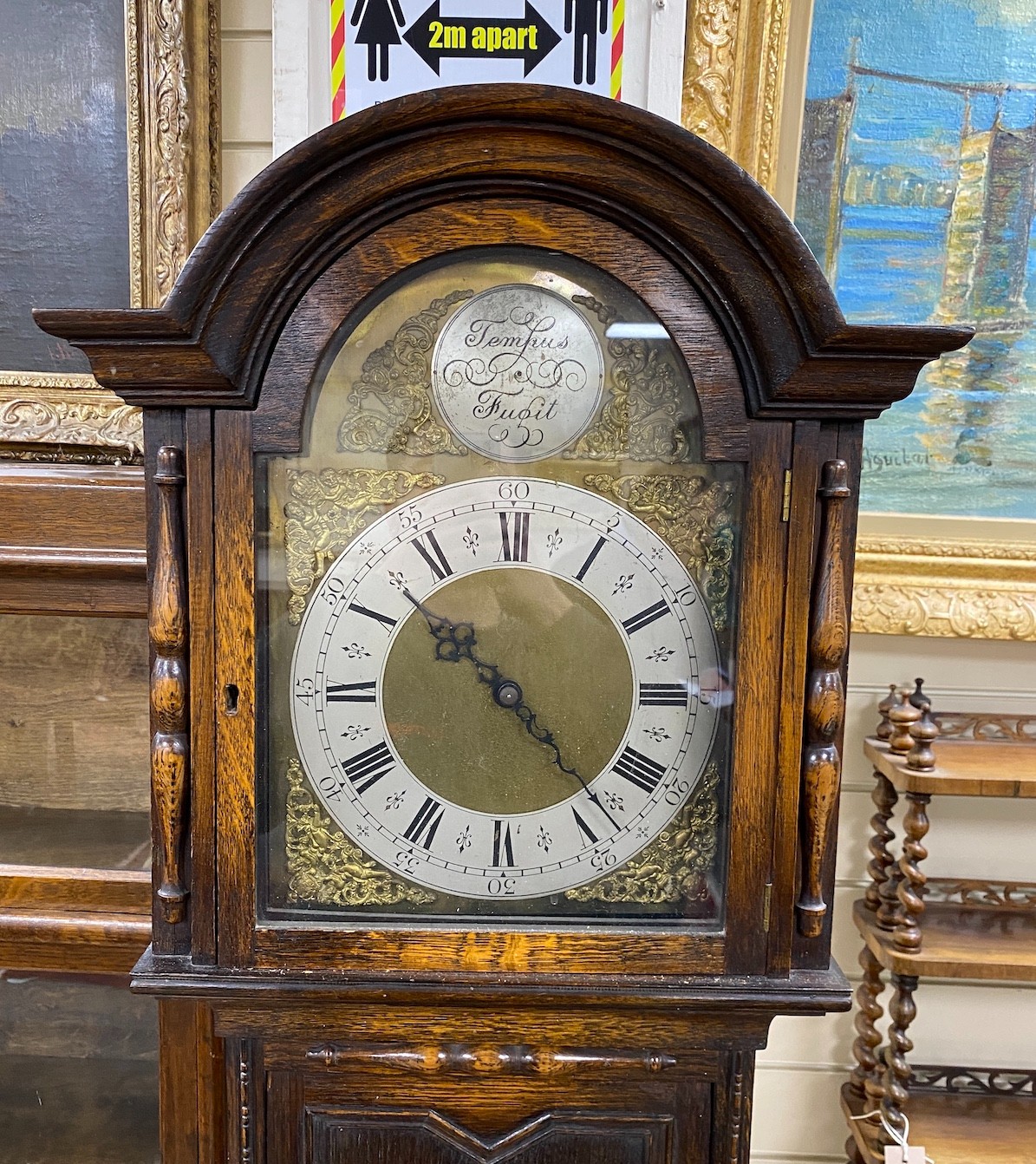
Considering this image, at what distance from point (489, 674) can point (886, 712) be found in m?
0.67

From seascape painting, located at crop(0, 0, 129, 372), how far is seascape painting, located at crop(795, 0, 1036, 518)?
894 millimetres

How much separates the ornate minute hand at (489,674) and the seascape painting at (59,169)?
738mm

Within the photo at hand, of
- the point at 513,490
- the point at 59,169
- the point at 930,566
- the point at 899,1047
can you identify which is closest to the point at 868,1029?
the point at 899,1047

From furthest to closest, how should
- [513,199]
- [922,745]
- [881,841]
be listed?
[881,841] < [922,745] < [513,199]

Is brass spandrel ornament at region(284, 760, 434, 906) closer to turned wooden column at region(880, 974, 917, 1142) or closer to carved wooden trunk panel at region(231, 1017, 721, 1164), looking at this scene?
carved wooden trunk panel at region(231, 1017, 721, 1164)

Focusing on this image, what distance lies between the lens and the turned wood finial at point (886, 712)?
3.82 ft

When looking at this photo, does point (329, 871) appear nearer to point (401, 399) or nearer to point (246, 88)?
point (401, 399)

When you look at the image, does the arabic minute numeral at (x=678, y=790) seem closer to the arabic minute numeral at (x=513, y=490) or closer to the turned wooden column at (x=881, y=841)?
the arabic minute numeral at (x=513, y=490)

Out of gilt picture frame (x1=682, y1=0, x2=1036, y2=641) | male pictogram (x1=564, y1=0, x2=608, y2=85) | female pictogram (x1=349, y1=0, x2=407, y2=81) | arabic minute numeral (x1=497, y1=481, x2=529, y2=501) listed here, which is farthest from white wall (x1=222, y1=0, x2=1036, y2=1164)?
female pictogram (x1=349, y1=0, x2=407, y2=81)

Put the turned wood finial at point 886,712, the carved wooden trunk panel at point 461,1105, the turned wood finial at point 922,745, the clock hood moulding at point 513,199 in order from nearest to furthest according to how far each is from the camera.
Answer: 1. the clock hood moulding at point 513,199
2. the carved wooden trunk panel at point 461,1105
3. the turned wood finial at point 922,745
4. the turned wood finial at point 886,712

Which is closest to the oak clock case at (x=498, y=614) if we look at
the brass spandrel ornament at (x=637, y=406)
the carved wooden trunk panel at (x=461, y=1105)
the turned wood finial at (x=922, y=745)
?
the brass spandrel ornament at (x=637, y=406)

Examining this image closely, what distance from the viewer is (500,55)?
1.10 m

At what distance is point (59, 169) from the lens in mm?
1131

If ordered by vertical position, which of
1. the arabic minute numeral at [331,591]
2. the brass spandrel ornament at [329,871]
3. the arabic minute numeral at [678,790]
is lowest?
the brass spandrel ornament at [329,871]
